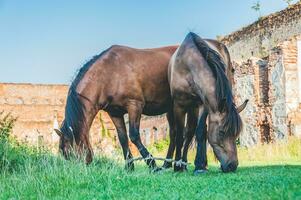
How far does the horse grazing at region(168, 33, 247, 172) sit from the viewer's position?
745 cm

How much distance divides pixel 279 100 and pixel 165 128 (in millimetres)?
9174

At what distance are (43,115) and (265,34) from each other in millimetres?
13458

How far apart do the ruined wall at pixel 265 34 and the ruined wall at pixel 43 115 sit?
16.4 ft

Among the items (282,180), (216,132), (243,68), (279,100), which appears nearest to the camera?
(282,180)

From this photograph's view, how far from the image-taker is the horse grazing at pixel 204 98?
24.5ft

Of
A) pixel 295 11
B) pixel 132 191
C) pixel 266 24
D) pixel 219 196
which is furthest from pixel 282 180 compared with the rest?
pixel 266 24

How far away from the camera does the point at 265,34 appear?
79.4ft

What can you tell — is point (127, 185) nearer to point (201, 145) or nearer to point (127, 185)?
point (127, 185)

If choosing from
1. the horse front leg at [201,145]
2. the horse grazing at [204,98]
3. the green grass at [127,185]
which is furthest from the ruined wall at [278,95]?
the green grass at [127,185]

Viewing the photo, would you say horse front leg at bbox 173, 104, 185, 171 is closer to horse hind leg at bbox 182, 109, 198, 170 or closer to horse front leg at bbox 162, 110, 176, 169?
horse hind leg at bbox 182, 109, 198, 170

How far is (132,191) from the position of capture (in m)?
5.72

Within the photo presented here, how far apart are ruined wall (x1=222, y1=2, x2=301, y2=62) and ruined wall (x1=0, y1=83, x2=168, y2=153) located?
5.01m

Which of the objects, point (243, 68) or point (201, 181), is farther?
point (243, 68)

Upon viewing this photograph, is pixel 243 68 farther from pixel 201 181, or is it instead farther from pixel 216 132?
pixel 201 181
